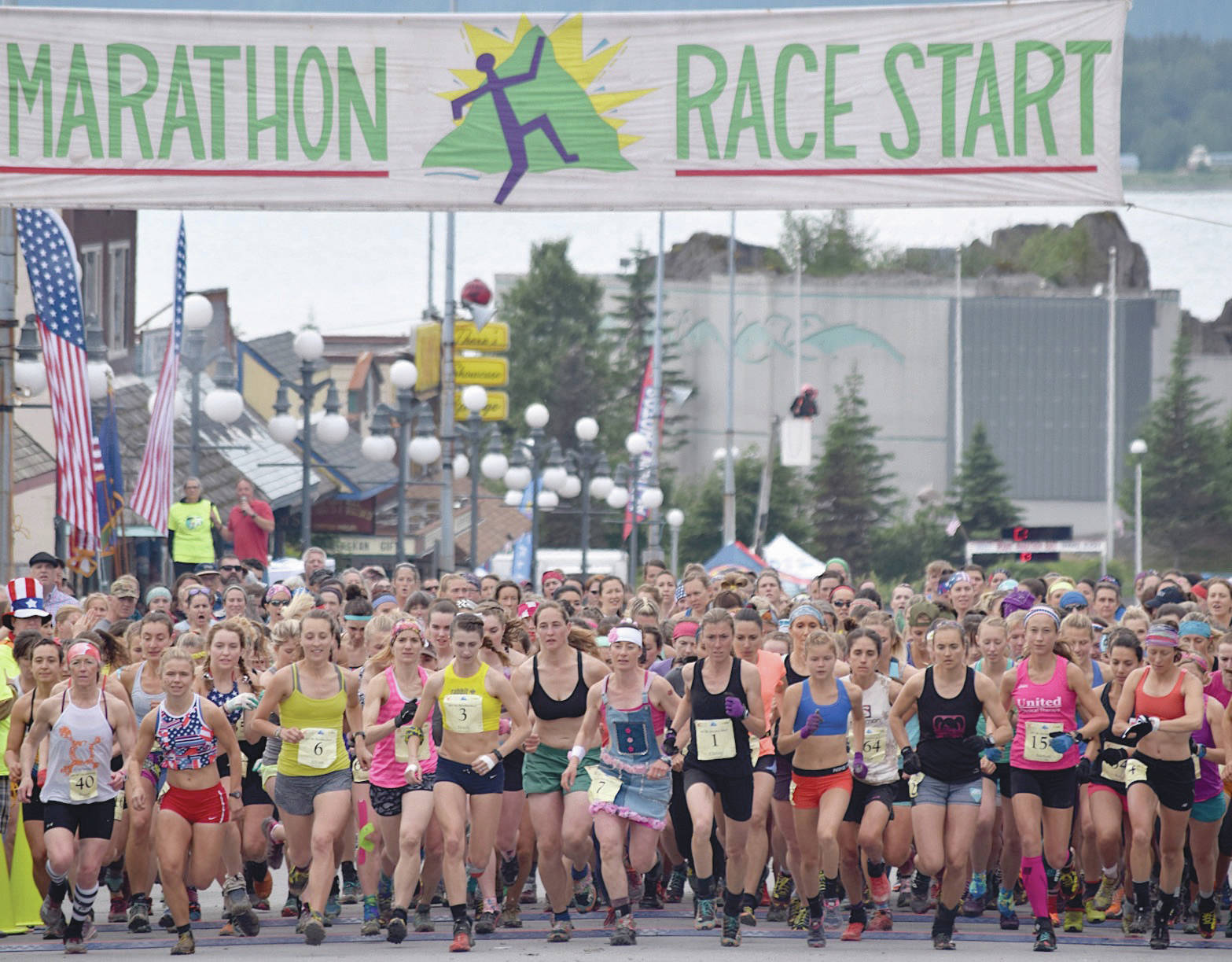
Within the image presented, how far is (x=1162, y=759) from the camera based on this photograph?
35.0 feet

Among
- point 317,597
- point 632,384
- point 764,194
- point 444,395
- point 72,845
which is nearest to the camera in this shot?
point 72,845

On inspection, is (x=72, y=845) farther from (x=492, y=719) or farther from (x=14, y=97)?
(x=14, y=97)

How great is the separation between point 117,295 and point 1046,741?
92.6ft

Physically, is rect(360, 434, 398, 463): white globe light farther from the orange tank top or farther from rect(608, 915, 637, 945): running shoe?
the orange tank top

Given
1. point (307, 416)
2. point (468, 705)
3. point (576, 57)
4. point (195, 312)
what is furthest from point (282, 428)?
point (468, 705)

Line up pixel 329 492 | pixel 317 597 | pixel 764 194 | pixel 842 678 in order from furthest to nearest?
1. pixel 329 492
2. pixel 317 597
3. pixel 764 194
4. pixel 842 678

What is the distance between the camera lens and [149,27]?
43.3ft

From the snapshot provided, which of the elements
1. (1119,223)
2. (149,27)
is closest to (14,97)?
(149,27)

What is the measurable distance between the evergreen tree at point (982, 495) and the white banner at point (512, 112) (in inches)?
2340

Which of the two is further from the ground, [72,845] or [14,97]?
[14,97]

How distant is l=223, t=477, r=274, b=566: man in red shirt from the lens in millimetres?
21016

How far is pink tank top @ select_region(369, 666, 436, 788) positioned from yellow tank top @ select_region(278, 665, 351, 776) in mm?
216

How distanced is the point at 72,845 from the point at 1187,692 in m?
6.45

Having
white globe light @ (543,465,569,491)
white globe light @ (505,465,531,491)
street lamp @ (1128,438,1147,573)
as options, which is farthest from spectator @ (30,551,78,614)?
street lamp @ (1128,438,1147,573)
